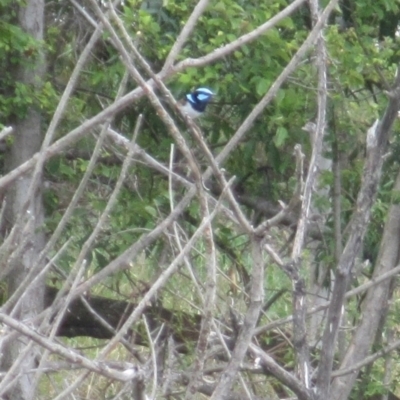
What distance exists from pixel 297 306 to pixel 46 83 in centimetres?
243

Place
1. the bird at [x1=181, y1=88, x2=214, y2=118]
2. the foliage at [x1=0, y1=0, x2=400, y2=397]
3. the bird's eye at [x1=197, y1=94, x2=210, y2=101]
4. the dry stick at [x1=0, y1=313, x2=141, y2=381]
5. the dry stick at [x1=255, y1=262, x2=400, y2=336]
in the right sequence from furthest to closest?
1. the bird's eye at [x1=197, y1=94, x2=210, y2=101]
2. the bird at [x1=181, y1=88, x2=214, y2=118]
3. the foliage at [x1=0, y1=0, x2=400, y2=397]
4. the dry stick at [x1=255, y1=262, x2=400, y2=336]
5. the dry stick at [x1=0, y1=313, x2=141, y2=381]

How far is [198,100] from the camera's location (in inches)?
154

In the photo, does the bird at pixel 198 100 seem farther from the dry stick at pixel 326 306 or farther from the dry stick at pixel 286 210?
the dry stick at pixel 286 210

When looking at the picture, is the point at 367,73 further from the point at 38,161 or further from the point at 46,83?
the point at 38,161

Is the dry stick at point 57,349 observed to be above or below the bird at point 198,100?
above

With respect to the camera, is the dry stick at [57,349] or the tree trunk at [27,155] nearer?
the dry stick at [57,349]

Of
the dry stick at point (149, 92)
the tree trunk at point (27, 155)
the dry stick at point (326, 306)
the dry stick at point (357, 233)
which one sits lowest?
the tree trunk at point (27, 155)

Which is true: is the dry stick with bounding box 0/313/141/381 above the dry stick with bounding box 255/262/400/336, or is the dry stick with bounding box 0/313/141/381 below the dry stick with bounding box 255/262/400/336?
above

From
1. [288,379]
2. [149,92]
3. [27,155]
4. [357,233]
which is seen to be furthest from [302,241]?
[27,155]

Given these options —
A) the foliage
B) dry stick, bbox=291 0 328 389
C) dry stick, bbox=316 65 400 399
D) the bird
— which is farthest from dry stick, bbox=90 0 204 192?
the bird

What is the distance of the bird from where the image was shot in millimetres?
3667

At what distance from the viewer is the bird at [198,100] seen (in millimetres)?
3667

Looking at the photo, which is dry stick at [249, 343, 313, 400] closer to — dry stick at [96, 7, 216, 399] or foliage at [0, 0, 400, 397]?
dry stick at [96, 7, 216, 399]

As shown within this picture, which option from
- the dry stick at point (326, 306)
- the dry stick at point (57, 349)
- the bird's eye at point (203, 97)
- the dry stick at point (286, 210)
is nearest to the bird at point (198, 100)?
the bird's eye at point (203, 97)
